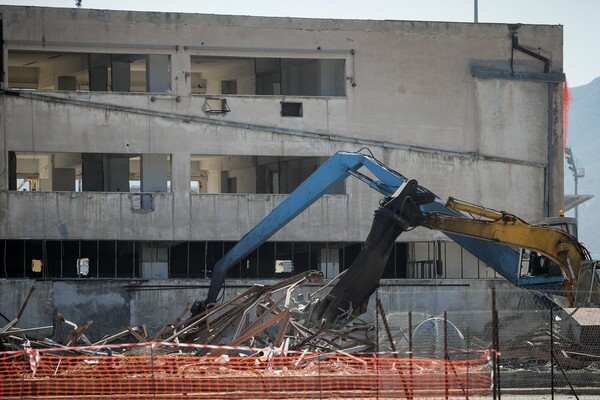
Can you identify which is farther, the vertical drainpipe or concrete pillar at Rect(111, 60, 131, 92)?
the vertical drainpipe

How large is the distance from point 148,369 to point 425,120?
21.3 meters

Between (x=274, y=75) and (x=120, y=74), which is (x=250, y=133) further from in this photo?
(x=120, y=74)

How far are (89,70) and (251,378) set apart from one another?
2472 centimetres

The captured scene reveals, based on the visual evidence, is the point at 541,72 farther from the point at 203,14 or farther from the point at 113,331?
the point at 113,331

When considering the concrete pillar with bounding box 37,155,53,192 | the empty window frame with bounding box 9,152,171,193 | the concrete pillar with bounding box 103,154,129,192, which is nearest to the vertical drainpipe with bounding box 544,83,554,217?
the empty window frame with bounding box 9,152,171,193

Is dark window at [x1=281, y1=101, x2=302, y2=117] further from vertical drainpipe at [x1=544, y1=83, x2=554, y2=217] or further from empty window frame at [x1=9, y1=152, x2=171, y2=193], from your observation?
vertical drainpipe at [x1=544, y1=83, x2=554, y2=217]

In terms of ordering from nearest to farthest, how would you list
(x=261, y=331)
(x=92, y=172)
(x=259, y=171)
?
1. (x=261, y=331)
2. (x=92, y=172)
3. (x=259, y=171)

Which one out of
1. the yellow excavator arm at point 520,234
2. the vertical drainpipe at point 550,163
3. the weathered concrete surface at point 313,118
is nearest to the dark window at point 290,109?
the weathered concrete surface at point 313,118

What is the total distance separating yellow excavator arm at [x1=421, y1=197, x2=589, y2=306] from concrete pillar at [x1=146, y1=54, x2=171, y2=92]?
49.3 feet

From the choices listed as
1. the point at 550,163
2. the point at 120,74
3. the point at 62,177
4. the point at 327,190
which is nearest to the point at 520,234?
the point at 327,190

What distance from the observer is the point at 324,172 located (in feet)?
116

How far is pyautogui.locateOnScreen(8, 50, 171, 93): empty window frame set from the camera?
43.7 meters

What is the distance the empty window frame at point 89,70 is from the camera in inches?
1720

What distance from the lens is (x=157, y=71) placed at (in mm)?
43688
